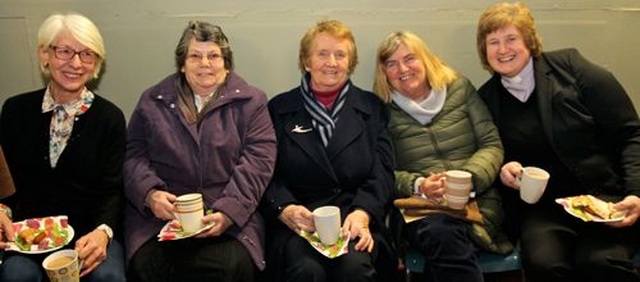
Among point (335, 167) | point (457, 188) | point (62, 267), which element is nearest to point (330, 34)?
point (335, 167)

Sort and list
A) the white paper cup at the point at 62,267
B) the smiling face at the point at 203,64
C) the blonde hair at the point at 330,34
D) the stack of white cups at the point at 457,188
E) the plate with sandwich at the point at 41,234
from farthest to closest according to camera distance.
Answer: the blonde hair at the point at 330,34, the smiling face at the point at 203,64, the stack of white cups at the point at 457,188, the plate with sandwich at the point at 41,234, the white paper cup at the point at 62,267

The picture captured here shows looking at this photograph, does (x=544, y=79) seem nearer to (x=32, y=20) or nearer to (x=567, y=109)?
(x=567, y=109)

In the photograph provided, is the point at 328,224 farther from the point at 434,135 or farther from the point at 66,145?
the point at 66,145

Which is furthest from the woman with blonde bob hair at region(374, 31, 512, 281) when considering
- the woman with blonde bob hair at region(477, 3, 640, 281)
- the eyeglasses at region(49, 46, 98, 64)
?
the eyeglasses at region(49, 46, 98, 64)

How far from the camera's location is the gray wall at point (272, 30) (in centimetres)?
268

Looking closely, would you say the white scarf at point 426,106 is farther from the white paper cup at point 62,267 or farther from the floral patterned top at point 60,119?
the white paper cup at point 62,267

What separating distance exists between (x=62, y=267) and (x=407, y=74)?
63.1 inches

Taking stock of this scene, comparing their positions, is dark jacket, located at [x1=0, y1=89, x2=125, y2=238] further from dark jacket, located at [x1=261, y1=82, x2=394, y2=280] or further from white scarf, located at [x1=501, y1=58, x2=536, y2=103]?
white scarf, located at [x1=501, y1=58, x2=536, y2=103]

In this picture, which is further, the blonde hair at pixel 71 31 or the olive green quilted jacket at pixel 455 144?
the olive green quilted jacket at pixel 455 144

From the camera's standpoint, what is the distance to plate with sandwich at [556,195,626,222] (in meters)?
2.02

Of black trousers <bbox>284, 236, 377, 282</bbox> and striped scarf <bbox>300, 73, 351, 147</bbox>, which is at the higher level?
striped scarf <bbox>300, 73, 351, 147</bbox>

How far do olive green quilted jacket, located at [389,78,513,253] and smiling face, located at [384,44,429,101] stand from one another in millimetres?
98

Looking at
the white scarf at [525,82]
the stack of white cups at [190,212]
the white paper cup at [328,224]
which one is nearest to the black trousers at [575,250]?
the white scarf at [525,82]

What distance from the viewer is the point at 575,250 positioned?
2.05 m
